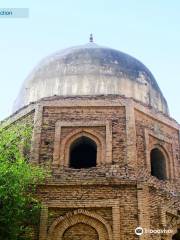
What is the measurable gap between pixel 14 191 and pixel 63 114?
136 inches

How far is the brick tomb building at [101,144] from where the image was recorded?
8.88 m

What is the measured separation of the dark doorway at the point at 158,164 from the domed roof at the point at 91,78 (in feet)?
4.81

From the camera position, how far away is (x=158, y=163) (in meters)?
11.1

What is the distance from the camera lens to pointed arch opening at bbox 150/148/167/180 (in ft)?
35.9

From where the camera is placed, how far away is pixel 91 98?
10.8 m

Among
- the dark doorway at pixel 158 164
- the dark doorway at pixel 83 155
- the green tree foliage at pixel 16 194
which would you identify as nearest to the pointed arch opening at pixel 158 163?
the dark doorway at pixel 158 164

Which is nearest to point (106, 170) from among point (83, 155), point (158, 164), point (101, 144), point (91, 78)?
point (101, 144)

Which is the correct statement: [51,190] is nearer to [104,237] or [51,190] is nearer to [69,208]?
[69,208]

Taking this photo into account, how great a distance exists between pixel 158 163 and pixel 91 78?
304 cm

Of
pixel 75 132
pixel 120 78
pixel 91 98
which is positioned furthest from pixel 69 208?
pixel 120 78

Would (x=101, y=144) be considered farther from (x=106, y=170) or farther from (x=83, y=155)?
(x=83, y=155)

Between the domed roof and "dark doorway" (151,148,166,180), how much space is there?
4.81ft

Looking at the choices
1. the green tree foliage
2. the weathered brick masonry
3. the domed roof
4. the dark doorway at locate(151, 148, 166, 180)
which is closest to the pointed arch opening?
the dark doorway at locate(151, 148, 166, 180)

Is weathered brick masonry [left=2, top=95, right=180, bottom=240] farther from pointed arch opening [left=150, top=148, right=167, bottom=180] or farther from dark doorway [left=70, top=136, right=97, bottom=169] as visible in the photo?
dark doorway [left=70, top=136, right=97, bottom=169]
